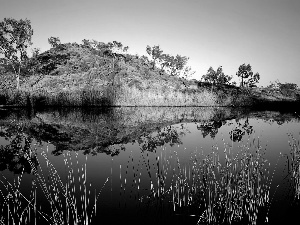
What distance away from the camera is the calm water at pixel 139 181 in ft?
20.9

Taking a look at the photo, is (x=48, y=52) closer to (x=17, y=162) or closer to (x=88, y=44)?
(x=88, y=44)

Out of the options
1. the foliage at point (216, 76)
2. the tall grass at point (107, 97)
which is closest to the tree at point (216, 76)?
the foliage at point (216, 76)

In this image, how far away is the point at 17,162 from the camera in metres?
11.4

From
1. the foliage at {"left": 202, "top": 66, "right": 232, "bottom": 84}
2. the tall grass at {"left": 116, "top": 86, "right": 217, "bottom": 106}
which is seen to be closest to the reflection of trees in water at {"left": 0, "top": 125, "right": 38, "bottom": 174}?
the tall grass at {"left": 116, "top": 86, "right": 217, "bottom": 106}

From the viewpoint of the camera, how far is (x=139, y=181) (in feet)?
27.9

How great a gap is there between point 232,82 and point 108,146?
105104 mm

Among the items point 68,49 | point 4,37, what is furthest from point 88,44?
point 4,37

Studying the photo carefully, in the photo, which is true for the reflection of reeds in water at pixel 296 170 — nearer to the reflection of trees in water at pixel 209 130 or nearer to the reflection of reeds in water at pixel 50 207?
the reflection of reeds in water at pixel 50 207

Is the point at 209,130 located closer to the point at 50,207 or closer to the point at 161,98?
the point at 50,207

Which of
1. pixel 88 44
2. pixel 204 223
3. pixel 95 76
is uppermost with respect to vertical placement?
pixel 88 44

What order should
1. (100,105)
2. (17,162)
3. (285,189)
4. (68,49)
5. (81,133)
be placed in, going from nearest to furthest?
(285,189), (17,162), (81,133), (100,105), (68,49)

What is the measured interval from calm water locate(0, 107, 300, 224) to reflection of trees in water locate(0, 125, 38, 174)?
0.05 metres

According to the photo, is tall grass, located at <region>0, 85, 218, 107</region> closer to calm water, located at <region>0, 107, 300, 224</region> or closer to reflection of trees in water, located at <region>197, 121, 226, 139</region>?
calm water, located at <region>0, 107, 300, 224</region>

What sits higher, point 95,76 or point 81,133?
point 95,76
